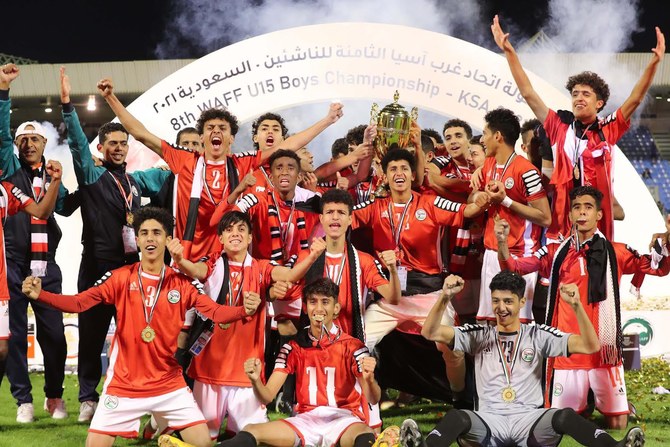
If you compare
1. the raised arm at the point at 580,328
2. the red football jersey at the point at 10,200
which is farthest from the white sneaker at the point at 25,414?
the raised arm at the point at 580,328

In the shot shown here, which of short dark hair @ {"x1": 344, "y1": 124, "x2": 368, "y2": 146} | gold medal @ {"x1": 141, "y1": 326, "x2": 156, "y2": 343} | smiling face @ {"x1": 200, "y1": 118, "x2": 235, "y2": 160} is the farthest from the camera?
short dark hair @ {"x1": 344, "y1": 124, "x2": 368, "y2": 146}

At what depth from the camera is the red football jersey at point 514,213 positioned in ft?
19.1

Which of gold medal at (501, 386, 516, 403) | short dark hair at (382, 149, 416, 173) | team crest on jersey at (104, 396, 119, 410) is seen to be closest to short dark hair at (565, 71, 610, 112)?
short dark hair at (382, 149, 416, 173)

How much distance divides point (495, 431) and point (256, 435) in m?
1.23

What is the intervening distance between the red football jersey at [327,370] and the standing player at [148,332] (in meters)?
0.43

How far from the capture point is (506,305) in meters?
4.76

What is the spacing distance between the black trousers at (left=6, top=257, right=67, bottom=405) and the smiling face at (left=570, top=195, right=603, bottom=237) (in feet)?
11.4

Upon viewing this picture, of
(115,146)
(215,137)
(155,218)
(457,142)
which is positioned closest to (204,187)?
(215,137)

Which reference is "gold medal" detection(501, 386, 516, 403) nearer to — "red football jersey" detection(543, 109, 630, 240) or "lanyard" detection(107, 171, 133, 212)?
"red football jersey" detection(543, 109, 630, 240)

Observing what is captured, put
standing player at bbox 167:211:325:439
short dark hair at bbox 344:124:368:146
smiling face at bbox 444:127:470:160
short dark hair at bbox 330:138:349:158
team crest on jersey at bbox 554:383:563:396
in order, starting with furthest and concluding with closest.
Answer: short dark hair at bbox 330:138:349:158 → short dark hair at bbox 344:124:368:146 → smiling face at bbox 444:127:470:160 → team crest on jersey at bbox 554:383:563:396 → standing player at bbox 167:211:325:439

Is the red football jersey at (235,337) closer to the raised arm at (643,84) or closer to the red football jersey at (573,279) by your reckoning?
the red football jersey at (573,279)

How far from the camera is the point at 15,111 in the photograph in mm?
22078

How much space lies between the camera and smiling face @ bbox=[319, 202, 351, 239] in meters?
5.33

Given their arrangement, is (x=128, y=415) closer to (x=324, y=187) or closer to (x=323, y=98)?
(x=324, y=187)
